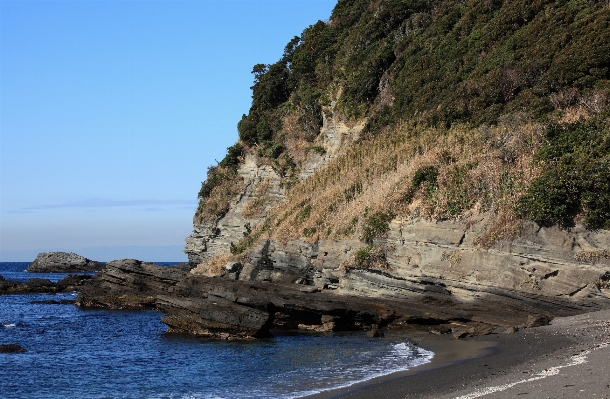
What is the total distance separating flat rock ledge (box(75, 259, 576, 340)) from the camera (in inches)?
939

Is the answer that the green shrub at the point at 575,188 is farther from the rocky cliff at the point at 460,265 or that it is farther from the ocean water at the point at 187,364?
the ocean water at the point at 187,364

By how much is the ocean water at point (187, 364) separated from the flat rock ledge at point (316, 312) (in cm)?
91

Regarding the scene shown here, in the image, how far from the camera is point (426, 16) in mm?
49562

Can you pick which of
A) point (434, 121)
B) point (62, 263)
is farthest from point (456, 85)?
point (62, 263)

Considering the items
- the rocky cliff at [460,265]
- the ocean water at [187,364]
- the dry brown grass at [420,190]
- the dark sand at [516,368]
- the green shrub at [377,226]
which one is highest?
the dry brown grass at [420,190]

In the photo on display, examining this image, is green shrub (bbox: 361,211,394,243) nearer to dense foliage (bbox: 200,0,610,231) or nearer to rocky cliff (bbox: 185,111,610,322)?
rocky cliff (bbox: 185,111,610,322)

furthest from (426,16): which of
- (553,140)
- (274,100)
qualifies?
(553,140)

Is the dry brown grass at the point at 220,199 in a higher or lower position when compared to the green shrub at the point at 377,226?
higher

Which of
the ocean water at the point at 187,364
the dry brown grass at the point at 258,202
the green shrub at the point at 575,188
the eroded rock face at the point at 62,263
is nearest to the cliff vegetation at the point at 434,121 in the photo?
the green shrub at the point at 575,188

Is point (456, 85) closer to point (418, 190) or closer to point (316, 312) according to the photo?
point (418, 190)

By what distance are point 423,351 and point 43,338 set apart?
17.7 meters

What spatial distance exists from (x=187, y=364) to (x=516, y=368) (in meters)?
10.3

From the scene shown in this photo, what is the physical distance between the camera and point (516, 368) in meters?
16.0

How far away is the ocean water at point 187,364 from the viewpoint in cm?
1755
